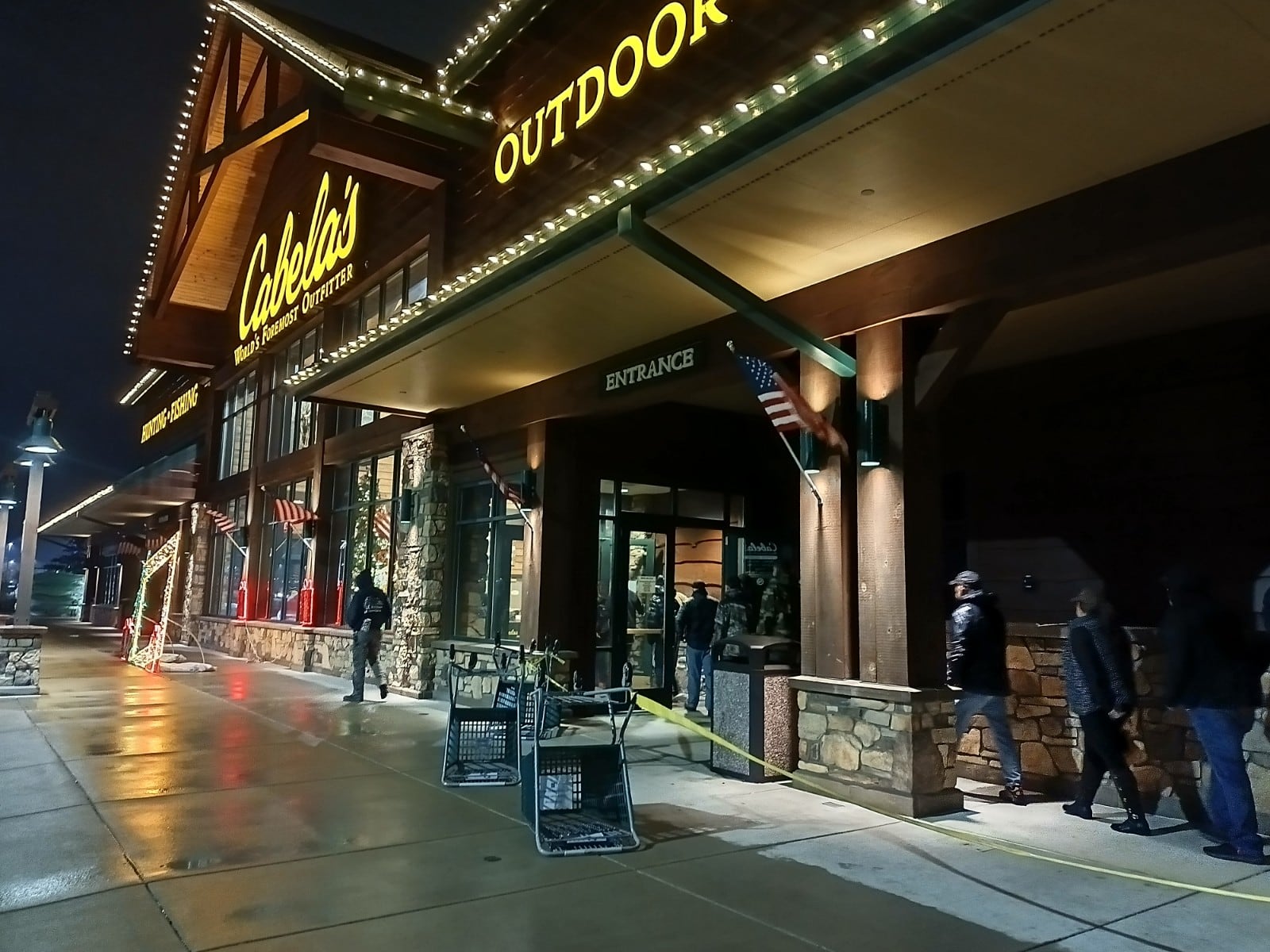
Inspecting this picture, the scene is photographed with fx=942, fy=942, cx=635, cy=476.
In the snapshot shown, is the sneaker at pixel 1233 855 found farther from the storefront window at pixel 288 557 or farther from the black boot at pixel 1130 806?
the storefront window at pixel 288 557

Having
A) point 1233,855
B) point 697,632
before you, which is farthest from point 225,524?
point 1233,855

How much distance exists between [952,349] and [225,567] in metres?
22.5

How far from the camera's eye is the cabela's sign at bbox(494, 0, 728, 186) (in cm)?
956

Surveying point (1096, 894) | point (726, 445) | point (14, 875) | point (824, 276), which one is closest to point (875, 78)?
point (824, 276)

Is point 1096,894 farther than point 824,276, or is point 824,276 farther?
point 824,276

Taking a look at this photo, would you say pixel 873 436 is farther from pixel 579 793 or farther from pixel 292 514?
pixel 292 514

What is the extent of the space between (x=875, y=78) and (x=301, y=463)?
16642 millimetres

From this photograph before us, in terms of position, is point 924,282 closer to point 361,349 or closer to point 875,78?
point 875,78

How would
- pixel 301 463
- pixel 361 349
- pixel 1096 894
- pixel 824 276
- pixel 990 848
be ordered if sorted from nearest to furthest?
pixel 1096 894 → pixel 990 848 → pixel 824 276 → pixel 361 349 → pixel 301 463

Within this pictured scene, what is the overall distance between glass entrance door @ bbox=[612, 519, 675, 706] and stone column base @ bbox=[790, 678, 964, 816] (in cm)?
529

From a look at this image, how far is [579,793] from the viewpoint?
6102mm

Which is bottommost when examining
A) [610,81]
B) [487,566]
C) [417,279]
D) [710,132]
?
[487,566]

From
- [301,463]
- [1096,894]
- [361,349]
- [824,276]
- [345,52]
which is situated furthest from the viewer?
[301,463]

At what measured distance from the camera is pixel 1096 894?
501 centimetres
